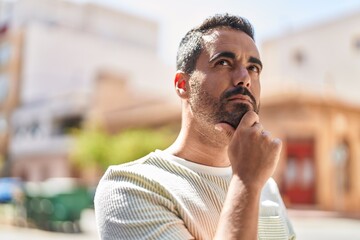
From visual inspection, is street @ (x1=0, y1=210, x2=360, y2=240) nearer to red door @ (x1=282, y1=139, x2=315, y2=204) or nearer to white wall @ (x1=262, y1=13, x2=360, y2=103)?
red door @ (x1=282, y1=139, x2=315, y2=204)

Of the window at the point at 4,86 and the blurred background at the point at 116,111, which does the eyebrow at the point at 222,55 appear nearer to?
the blurred background at the point at 116,111

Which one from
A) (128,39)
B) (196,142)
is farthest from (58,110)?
(196,142)

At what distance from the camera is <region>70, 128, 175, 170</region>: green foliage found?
25.1 meters

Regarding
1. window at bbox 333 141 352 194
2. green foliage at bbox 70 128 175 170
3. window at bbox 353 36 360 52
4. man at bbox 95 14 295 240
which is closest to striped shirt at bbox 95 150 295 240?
man at bbox 95 14 295 240

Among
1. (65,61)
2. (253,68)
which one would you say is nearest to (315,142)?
(253,68)

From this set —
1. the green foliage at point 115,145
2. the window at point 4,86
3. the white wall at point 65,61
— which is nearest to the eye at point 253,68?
the green foliage at point 115,145

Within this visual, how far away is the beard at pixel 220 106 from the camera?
1.41 metres

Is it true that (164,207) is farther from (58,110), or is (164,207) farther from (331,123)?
(58,110)

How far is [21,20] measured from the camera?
43.7 m

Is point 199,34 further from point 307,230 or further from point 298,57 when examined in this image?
point 298,57

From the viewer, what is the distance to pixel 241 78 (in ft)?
4.69

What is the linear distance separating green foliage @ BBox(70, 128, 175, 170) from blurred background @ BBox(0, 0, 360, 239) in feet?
0.22

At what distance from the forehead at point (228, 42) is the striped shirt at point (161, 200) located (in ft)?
1.15

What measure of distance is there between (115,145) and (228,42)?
2559cm
